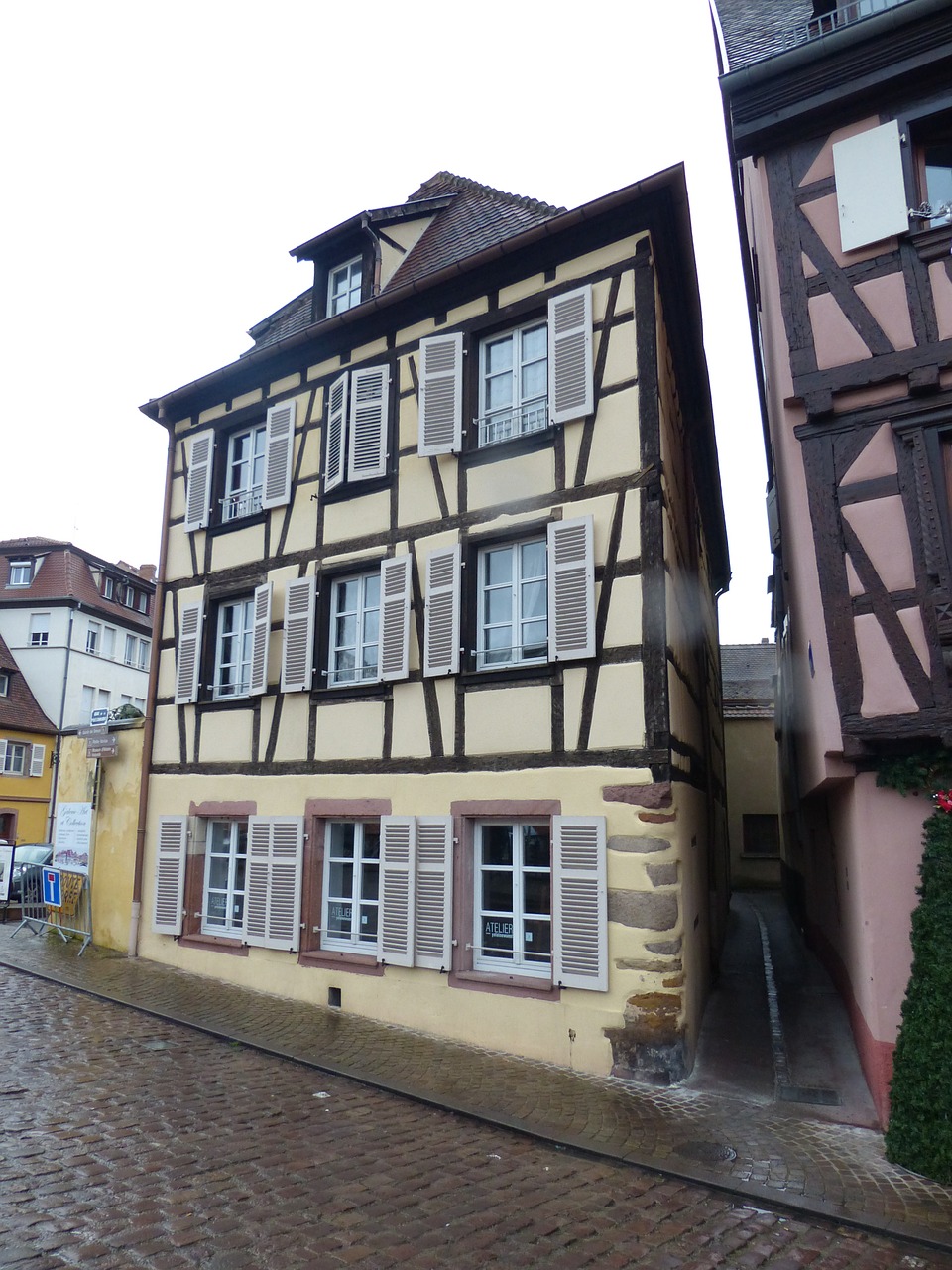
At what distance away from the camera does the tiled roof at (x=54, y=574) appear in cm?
3262

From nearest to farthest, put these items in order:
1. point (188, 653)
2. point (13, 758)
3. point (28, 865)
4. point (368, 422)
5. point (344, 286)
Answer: point (368, 422)
point (188, 653)
point (344, 286)
point (28, 865)
point (13, 758)

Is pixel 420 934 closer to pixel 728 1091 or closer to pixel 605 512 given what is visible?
pixel 728 1091

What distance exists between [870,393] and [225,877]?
8.93 meters

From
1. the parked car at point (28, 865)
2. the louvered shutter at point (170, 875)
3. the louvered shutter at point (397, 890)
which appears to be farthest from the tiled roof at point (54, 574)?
the louvered shutter at point (397, 890)

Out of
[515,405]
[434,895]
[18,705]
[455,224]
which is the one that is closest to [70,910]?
[434,895]

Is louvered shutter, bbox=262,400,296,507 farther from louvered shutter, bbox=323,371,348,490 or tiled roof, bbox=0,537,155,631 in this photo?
tiled roof, bbox=0,537,155,631

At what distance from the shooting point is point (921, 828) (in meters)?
6.14

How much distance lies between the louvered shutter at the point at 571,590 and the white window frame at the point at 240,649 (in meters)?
4.54

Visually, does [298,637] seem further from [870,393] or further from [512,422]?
[870,393]

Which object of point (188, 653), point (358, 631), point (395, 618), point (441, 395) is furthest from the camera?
point (188, 653)

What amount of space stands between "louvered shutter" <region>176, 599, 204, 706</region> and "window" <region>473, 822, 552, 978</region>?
4.84 m

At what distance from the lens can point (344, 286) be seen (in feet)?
39.1

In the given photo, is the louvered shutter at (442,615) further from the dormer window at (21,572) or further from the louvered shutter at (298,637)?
the dormer window at (21,572)

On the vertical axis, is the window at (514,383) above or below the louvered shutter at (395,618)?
above
